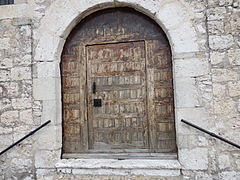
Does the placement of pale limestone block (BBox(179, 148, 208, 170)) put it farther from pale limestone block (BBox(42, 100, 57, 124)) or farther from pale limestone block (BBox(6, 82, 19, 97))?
pale limestone block (BBox(6, 82, 19, 97))

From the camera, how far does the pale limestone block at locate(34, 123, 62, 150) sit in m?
2.99

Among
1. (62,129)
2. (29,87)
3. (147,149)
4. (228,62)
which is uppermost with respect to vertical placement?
(228,62)

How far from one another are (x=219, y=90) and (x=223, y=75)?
0.60ft

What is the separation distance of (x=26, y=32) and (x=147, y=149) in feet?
7.49

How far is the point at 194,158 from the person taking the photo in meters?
2.68

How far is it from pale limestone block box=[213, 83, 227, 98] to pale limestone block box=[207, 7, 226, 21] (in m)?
0.81

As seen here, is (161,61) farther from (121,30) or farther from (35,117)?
(35,117)

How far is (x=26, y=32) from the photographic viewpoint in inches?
124

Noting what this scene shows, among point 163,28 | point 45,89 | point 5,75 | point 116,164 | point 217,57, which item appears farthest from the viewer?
Result: point 5,75

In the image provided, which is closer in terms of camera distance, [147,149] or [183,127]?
[183,127]

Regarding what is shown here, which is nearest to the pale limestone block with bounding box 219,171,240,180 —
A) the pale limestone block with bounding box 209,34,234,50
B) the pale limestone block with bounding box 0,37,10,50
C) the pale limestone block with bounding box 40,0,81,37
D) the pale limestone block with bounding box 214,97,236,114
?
the pale limestone block with bounding box 214,97,236,114

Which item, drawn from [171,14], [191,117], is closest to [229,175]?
[191,117]

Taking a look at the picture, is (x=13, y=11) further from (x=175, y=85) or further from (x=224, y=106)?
(x=224, y=106)

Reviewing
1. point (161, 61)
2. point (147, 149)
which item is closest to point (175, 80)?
point (161, 61)
